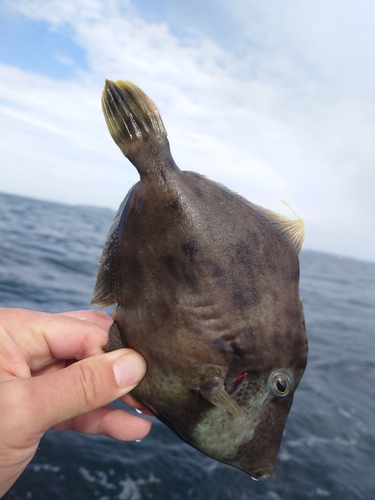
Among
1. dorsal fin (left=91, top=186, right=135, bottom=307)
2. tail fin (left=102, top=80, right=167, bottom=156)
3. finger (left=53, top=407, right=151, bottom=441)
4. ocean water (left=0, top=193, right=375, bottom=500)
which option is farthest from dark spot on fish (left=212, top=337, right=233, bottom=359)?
ocean water (left=0, top=193, right=375, bottom=500)

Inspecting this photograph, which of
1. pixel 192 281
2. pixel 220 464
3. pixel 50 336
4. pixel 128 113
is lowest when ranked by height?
pixel 220 464

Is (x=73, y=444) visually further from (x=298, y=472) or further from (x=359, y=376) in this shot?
(x=359, y=376)

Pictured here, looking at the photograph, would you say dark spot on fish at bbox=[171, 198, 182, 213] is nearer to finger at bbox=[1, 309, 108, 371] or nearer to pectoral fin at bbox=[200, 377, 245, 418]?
pectoral fin at bbox=[200, 377, 245, 418]

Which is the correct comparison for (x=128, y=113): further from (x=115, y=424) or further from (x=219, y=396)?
(x=115, y=424)

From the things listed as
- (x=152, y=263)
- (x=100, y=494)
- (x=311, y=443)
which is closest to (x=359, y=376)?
(x=311, y=443)

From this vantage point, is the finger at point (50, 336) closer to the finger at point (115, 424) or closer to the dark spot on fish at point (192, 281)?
the finger at point (115, 424)

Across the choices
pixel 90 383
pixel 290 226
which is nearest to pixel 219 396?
pixel 90 383
